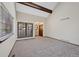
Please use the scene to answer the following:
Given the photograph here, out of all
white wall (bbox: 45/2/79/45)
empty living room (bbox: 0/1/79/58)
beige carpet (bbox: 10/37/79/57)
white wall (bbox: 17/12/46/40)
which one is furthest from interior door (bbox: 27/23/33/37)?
beige carpet (bbox: 10/37/79/57)

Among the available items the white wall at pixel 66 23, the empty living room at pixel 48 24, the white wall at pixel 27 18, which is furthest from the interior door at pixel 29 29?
the white wall at pixel 66 23

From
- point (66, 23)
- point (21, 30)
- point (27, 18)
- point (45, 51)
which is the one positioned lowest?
point (45, 51)

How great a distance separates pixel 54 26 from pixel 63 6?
2.32 metres

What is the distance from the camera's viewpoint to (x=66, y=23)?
19.4 feet

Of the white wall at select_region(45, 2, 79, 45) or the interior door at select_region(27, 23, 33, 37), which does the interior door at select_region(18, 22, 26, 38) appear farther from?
the white wall at select_region(45, 2, 79, 45)

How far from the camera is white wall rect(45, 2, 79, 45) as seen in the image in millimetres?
5074

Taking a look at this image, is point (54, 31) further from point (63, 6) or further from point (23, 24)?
point (23, 24)

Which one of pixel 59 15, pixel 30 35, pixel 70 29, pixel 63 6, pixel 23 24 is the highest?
pixel 63 6

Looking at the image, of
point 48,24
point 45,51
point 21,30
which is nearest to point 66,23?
point 48,24

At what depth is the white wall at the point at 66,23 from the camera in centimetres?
507

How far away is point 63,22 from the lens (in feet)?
20.5

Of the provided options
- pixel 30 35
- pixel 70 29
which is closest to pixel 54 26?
pixel 70 29

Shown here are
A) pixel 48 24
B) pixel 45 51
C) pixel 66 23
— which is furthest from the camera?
pixel 48 24

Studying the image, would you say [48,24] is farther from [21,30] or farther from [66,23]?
[21,30]
